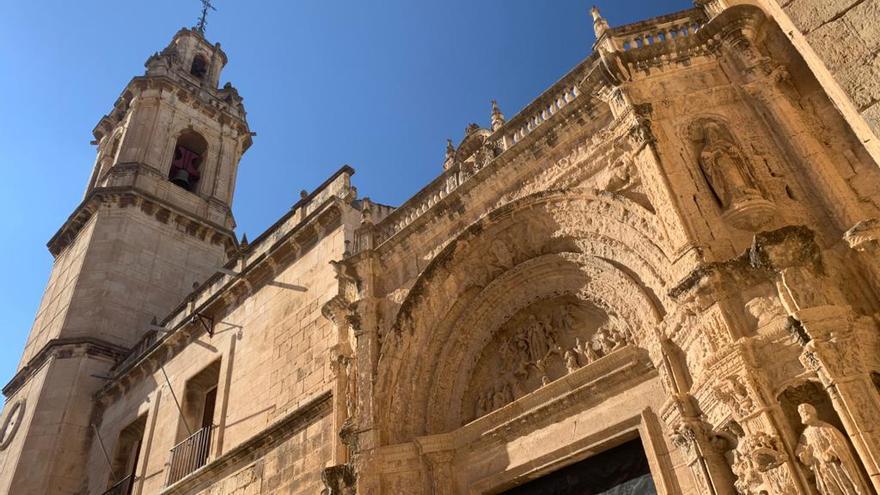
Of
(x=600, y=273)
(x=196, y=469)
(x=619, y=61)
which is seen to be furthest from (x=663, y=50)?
(x=196, y=469)

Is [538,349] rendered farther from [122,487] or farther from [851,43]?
[122,487]

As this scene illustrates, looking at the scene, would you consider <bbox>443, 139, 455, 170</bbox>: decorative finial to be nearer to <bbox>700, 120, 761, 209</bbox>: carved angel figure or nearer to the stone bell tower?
<bbox>700, 120, 761, 209</bbox>: carved angel figure

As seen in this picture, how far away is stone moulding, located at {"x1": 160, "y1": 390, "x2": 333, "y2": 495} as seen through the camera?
795cm

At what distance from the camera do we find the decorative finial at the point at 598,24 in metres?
6.95

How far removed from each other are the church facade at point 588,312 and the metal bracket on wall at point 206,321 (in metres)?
0.06

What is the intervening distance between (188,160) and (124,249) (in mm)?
Answer: 4883

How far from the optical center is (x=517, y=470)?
6.18 metres

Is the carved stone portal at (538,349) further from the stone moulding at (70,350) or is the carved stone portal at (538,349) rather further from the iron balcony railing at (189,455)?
the stone moulding at (70,350)

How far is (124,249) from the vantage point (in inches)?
606

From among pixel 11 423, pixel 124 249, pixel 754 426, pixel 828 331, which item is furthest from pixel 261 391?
pixel 124 249

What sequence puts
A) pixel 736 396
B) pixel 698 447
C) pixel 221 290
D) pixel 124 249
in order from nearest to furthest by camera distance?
pixel 736 396 < pixel 698 447 < pixel 221 290 < pixel 124 249

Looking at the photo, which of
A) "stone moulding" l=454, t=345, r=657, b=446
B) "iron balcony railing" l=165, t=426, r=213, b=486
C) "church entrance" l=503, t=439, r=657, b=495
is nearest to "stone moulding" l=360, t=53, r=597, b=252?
"stone moulding" l=454, t=345, r=657, b=446

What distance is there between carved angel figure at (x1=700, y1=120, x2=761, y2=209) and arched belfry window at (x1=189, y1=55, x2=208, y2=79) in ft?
68.6

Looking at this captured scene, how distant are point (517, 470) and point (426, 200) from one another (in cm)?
360
